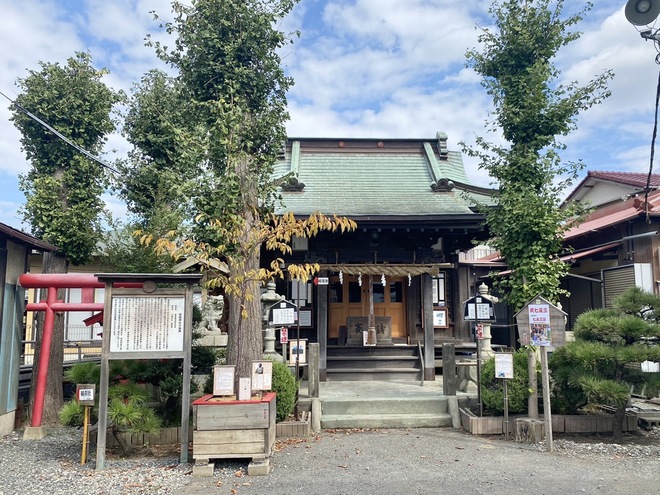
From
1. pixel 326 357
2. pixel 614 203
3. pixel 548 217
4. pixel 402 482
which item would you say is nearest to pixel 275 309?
pixel 326 357

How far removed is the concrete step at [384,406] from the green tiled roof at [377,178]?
393 cm

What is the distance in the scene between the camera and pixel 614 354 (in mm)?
6375

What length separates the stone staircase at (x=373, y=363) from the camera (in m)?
10.8

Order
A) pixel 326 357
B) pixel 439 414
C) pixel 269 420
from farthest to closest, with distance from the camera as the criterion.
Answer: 1. pixel 326 357
2. pixel 439 414
3. pixel 269 420

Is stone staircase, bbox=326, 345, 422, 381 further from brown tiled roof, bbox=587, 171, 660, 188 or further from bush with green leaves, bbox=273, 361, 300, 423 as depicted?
brown tiled roof, bbox=587, 171, 660, 188

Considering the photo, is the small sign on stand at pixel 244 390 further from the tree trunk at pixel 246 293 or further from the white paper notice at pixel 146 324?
the white paper notice at pixel 146 324

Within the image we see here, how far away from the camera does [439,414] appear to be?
317 inches

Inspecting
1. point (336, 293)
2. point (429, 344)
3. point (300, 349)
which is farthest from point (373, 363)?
point (300, 349)

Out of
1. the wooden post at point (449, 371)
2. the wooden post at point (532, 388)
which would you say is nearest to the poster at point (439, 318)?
the wooden post at point (449, 371)

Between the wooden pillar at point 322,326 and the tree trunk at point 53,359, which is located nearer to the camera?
the tree trunk at point 53,359

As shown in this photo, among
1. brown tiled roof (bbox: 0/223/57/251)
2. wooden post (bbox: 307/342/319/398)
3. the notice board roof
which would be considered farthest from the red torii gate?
wooden post (bbox: 307/342/319/398)

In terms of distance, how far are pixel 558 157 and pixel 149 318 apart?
6736mm

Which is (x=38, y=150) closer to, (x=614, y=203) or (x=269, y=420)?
(x=269, y=420)

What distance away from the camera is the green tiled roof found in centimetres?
1098
